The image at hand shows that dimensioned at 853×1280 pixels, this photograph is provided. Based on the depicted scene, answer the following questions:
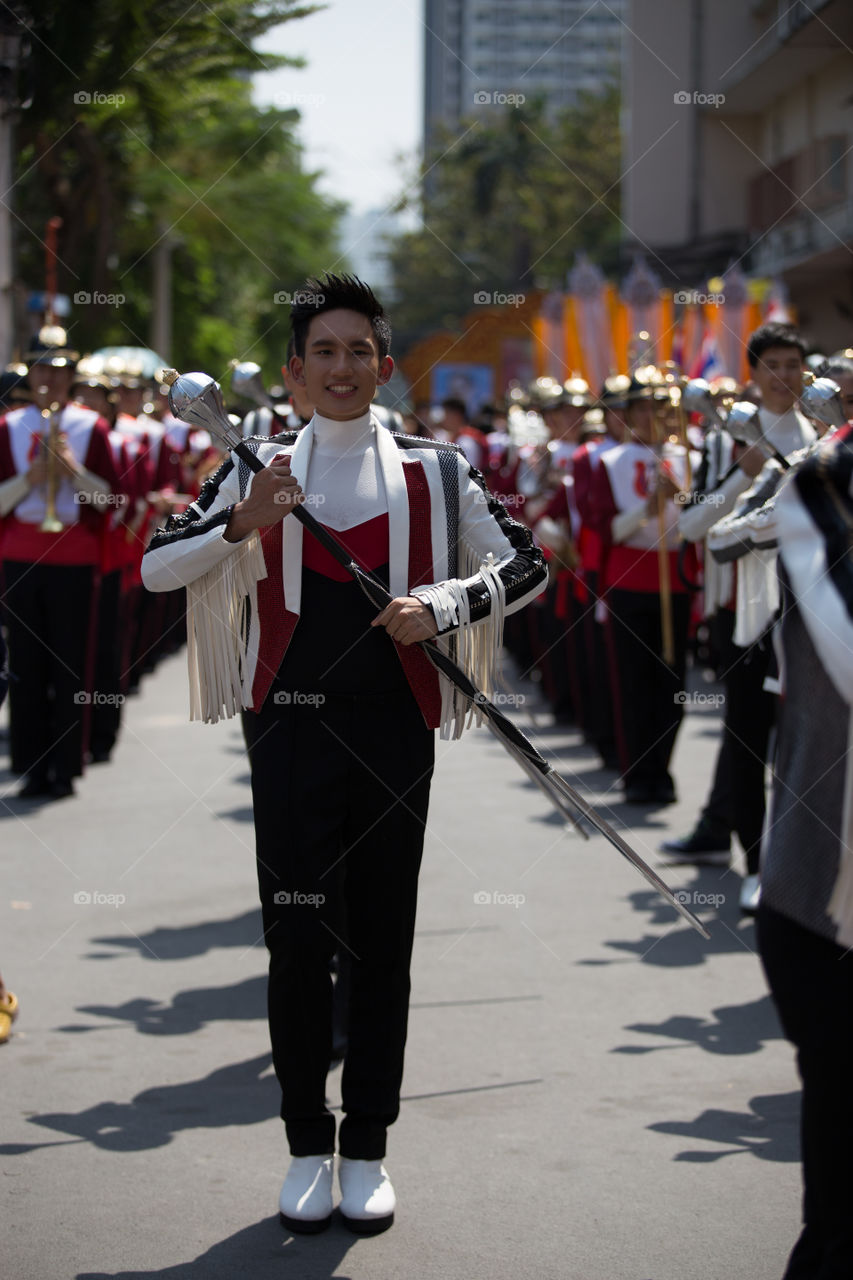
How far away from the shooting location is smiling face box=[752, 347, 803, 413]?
6.53m

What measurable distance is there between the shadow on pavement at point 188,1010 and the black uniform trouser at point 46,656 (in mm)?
3667

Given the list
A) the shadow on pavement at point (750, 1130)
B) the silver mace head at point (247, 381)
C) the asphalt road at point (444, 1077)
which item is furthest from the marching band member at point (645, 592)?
the shadow on pavement at point (750, 1130)

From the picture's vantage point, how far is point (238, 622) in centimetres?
395

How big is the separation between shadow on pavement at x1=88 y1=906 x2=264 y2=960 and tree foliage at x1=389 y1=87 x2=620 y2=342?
49175 millimetres

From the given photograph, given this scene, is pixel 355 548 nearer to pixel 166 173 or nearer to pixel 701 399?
pixel 701 399

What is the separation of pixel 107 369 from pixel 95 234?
949 cm

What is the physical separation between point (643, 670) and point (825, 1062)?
22.5 ft

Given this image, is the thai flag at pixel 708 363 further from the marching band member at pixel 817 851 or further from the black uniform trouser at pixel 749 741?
the marching band member at pixel 817 851

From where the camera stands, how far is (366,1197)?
3.86m

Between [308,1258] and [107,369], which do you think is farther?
[107,369]

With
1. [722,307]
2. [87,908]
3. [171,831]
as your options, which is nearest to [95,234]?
[722,307]

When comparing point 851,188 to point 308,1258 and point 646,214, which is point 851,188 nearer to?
point 646,214

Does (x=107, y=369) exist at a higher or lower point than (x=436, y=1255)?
higher

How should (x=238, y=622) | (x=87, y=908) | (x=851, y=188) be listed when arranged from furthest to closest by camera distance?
1. (x=851, y=188)
2. (x=87, y=908)
3. (x=238, y=622)
